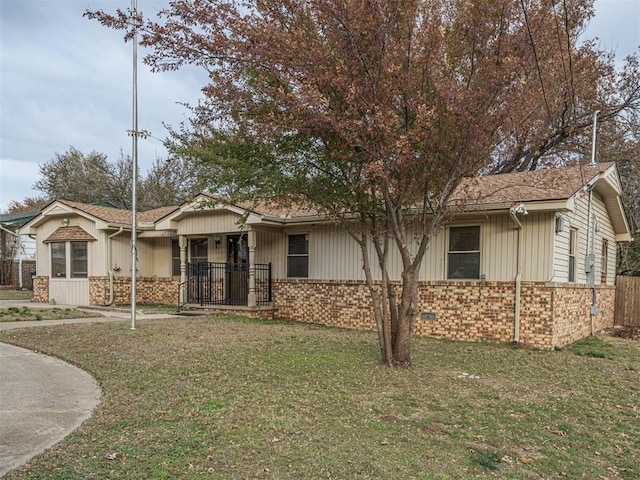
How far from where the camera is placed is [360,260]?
1085 cm

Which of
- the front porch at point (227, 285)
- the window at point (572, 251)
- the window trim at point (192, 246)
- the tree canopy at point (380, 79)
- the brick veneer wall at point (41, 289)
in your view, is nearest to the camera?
the tree canopy at point (380, 79)

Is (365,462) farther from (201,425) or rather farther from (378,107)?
(378,107)

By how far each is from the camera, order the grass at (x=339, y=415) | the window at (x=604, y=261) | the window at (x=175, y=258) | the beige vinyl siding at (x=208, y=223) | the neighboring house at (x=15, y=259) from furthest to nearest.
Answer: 1. the neighboring house at (x=15, y=259)
2. the window at (x=175, y=258)
3. the beige vinyl siding at (x=208, y=223)
4. the window at (x=604, y=261)
5. the grass at (x=339, y=415)

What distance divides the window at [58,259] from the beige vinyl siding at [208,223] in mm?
4720

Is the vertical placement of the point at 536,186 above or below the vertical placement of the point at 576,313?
above

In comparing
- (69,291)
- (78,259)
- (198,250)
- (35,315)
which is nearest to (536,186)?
(198,250)

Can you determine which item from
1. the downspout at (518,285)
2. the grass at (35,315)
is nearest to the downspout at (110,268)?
the grass at (35,315)

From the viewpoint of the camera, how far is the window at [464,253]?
30.8ft

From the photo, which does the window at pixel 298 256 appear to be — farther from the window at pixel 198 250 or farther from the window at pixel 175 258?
the window at pixel 175 258

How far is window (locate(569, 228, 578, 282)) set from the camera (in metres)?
9.67

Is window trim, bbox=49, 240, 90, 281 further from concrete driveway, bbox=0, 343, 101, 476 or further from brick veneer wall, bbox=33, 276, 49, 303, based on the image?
concrete driveway, bbox=0, 343, 101, 476

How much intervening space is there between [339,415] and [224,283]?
9.79 metres

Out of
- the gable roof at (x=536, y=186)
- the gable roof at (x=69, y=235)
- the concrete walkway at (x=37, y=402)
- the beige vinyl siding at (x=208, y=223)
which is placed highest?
the gable roof at (x=536, y=186)

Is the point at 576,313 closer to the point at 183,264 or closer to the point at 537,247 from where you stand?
the point at 537,247
